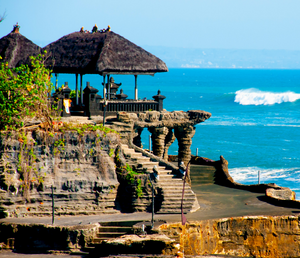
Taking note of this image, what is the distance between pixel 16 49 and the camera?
37.3 metres

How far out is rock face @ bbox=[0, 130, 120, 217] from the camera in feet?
94.4

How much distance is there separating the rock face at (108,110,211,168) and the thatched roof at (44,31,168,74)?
300 centimetres

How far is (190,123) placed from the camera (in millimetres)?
37312

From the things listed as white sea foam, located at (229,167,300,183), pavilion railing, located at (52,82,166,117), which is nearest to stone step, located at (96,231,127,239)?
pavilion railing, located at (52,82,166,117)

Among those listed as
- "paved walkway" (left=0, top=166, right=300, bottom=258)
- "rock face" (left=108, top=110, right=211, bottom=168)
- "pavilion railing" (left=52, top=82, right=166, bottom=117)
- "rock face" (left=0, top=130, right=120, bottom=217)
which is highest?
"pavilion railing" (left=52, top=82, right=166, bottom=117)

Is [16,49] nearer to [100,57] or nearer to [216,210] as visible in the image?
[100,57]

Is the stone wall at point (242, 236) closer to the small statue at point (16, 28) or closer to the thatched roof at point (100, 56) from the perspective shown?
the thatched roof at point (100, 56)

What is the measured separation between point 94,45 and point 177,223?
14.0 metres

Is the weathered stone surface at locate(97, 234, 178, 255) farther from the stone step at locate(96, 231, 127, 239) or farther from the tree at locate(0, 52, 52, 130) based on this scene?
the tree at locate(0, 52, 52, 130)

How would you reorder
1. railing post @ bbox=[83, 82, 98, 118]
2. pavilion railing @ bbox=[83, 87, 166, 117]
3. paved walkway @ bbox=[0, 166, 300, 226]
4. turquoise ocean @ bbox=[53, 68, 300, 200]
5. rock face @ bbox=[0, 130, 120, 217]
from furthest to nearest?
turquoise ocean @ bbox=[53, 68, 300, 200], pavilion railing @ bbox=[83, 87, 166, 117], railing post @ bbox=[83, 82, 98, 118], rock face @ bbox=[0, 130, 120, 217], paved walkway @ bbox=[0, 166, 300, 226]

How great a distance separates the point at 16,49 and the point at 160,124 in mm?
11022

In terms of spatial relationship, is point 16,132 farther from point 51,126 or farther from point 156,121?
point 156,121

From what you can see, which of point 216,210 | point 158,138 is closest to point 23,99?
point 158,138

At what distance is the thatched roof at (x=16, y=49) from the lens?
36.8 m
